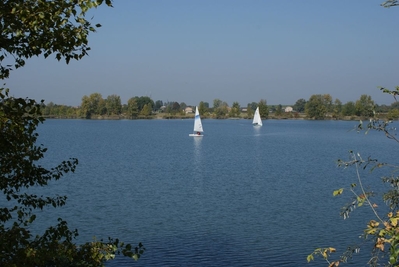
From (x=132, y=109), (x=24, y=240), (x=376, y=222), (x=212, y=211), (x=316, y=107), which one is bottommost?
(x=212, y=211)

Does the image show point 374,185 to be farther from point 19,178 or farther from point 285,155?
point 19,178

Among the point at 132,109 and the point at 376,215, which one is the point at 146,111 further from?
the point at 376,215

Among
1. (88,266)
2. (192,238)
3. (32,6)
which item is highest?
(32,6)

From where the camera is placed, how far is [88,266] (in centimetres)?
534

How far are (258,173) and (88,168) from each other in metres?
10.4

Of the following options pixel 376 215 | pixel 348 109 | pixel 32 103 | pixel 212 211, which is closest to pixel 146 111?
pixel 348 109

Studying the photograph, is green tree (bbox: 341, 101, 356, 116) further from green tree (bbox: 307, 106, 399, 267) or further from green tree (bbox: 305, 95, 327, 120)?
green tree (bbox: 307, 106, 399, 267)

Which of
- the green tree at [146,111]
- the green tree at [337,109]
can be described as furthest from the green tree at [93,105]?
the green tree at [337,109]

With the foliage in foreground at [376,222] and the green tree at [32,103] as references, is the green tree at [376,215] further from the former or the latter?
the green tree at [32,103]

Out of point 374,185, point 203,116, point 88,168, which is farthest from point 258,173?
point 203,116

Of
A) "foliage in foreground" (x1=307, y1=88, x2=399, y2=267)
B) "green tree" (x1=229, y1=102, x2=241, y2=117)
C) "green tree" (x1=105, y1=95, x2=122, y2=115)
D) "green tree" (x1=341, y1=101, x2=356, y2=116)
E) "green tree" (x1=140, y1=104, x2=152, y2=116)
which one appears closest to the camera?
"foliage in foreground" (x1=307, y1=88, x2=399, y2=267)

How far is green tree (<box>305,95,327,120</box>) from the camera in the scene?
158 metres

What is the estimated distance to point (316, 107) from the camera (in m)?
160

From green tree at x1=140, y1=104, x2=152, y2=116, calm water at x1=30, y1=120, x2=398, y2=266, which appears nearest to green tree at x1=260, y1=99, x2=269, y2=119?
green tree at x1=140, y1=104, x2=152, y2=116
